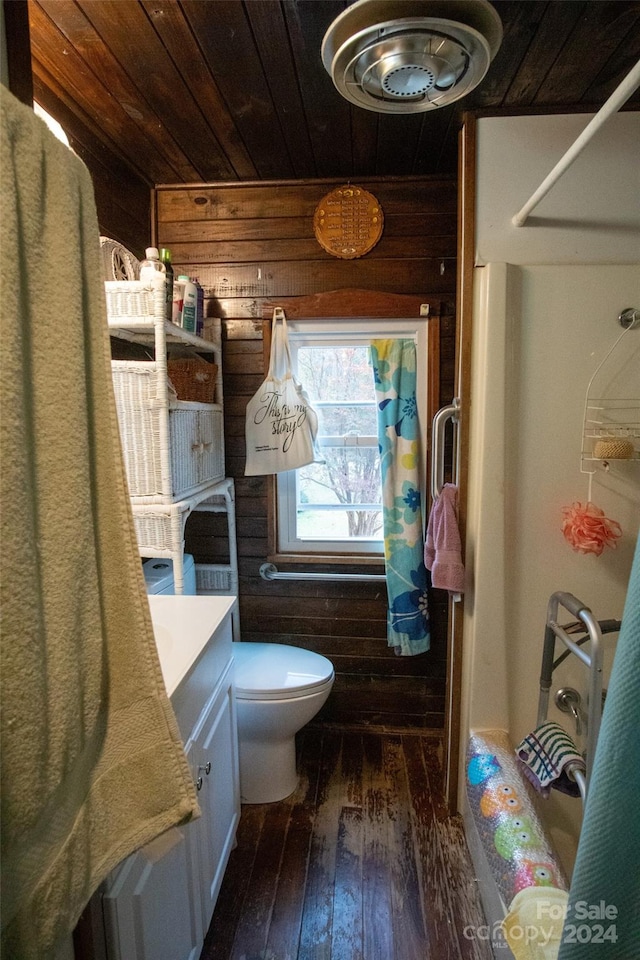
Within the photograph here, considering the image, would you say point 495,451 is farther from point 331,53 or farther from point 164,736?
point 164,736

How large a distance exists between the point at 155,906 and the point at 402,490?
4.56 feet

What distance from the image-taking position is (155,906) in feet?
2.96

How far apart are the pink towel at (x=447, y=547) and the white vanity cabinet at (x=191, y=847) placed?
645 millimetres

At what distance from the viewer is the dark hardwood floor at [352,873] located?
128 centimetres

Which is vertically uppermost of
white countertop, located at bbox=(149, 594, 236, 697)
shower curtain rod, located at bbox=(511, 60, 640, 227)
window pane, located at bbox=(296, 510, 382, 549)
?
shower curtain rod, located at bbox=(511, 60, 640, 227)

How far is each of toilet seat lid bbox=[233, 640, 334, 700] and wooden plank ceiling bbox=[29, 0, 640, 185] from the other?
1756mm

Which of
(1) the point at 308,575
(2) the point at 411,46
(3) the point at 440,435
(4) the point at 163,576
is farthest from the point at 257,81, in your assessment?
(1) the point at 308,575

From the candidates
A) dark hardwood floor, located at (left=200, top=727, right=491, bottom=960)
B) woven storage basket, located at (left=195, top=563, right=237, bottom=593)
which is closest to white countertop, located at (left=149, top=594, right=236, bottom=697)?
woven storage basket, located at (left=195, top=563, right=237, bottom=593)

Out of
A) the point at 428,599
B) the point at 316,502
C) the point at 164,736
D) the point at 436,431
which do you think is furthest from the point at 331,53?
the point at 428,599

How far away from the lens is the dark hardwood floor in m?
1.28

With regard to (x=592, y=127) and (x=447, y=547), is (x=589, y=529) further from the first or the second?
(x=592, y=127)

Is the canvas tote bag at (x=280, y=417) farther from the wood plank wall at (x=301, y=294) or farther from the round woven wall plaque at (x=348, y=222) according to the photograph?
the round woven wall plaque at (x=348, y=222)

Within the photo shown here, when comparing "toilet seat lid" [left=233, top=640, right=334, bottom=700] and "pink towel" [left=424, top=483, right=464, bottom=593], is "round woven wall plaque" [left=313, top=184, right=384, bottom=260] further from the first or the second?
"toilet seat lid" [left=233, top=640, right=334, bottom=700]

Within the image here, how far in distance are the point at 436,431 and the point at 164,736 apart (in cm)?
118
